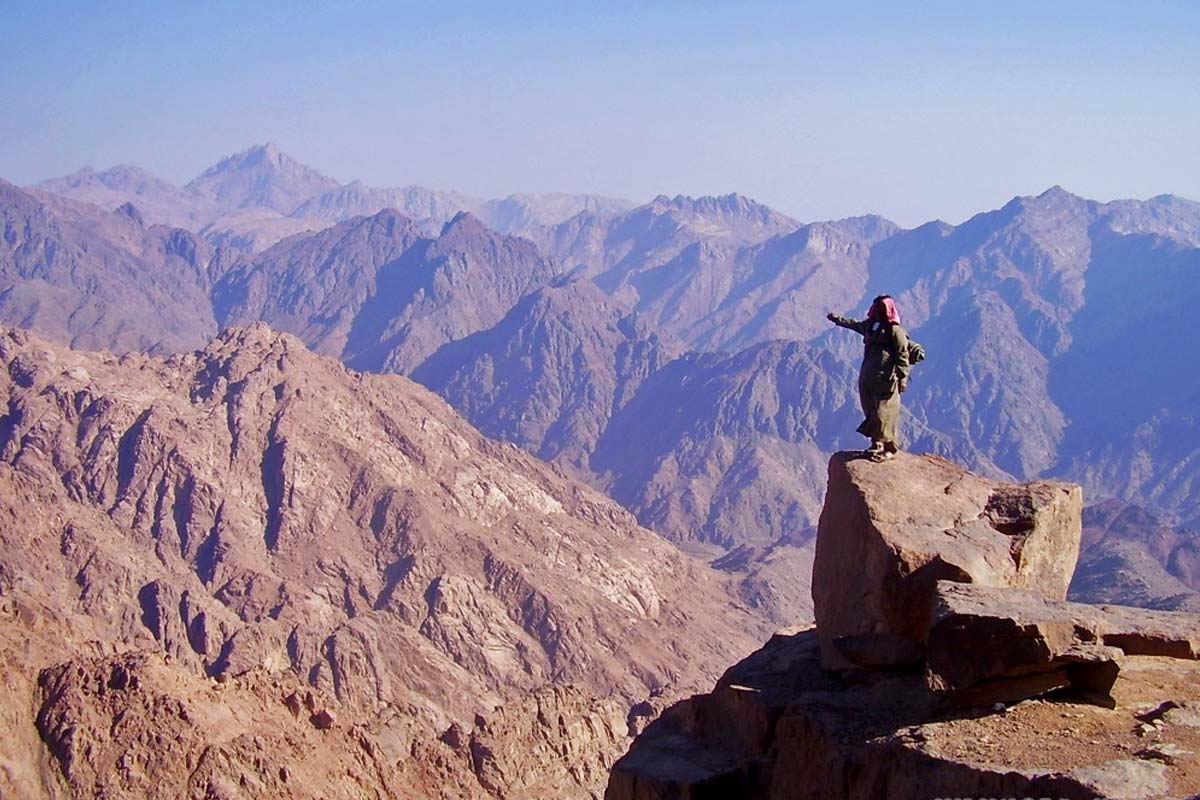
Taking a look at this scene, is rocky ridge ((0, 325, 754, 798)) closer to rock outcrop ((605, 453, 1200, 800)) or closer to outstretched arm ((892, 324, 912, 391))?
rock outcrop ((605, 453, 1200, 800))

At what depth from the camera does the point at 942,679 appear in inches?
499

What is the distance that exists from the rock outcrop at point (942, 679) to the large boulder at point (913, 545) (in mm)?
30

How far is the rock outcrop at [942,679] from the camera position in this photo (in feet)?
37.3

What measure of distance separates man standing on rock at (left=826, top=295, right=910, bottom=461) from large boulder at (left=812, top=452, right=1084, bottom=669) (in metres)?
0.46

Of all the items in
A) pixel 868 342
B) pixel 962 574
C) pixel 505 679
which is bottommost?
pixel 505 679

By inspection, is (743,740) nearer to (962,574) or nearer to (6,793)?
(962,574)

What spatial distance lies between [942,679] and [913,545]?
108 inches

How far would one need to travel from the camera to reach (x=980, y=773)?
1101cm

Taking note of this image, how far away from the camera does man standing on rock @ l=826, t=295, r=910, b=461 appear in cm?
1772

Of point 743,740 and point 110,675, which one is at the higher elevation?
point 743,740

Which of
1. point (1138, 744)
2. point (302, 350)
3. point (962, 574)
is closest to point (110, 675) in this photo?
point (962, 574)

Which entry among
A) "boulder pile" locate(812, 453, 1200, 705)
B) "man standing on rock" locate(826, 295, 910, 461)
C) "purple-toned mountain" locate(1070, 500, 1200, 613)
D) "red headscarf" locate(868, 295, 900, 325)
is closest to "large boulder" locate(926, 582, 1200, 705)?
"boulder pile" locate(812, 453, 1200, 705)

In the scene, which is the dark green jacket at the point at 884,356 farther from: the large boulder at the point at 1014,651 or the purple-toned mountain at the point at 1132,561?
the purple-toned mountain at the point at 1132,561

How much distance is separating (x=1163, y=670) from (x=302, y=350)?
10413cm
